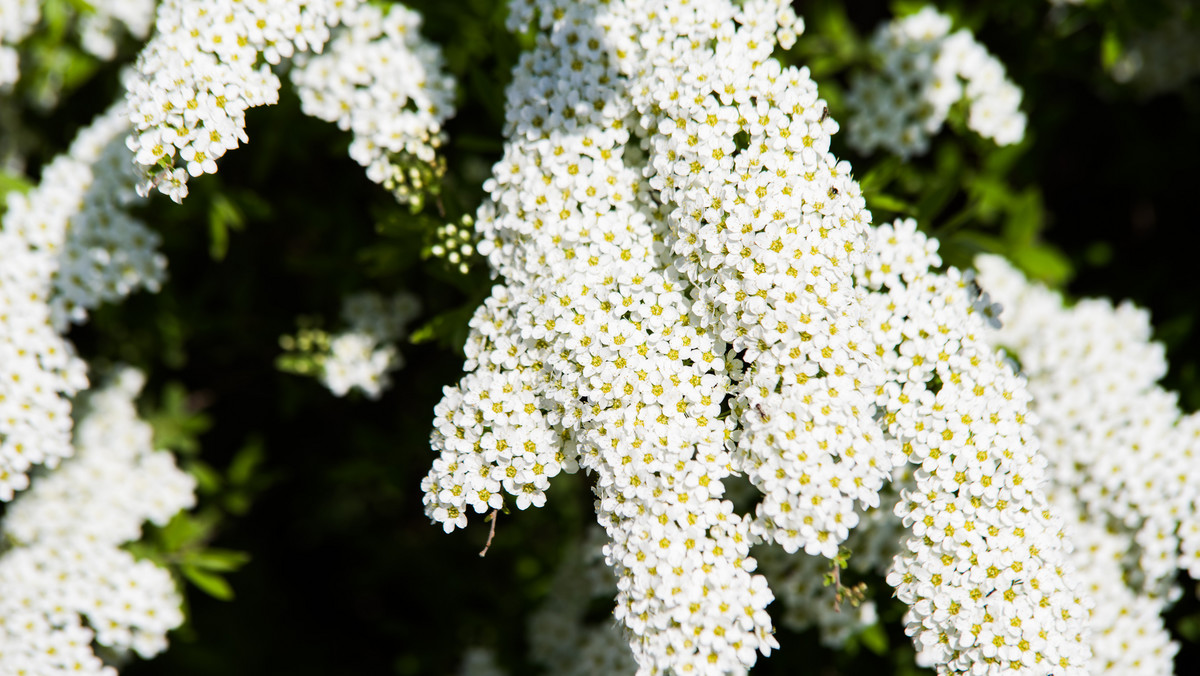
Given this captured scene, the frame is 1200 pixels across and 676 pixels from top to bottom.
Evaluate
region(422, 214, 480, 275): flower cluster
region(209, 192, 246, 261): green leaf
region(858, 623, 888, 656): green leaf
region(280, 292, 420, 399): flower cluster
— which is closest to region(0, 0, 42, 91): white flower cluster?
region(209, 192, 246, 261): green leaf

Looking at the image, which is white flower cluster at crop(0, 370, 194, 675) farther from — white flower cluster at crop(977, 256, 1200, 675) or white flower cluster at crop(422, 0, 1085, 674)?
white flower cluster at crop(977, 256, 1200, 675)

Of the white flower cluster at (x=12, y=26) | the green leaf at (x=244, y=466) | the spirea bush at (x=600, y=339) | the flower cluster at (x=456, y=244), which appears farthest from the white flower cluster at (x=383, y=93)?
the green leaf at (x=244, y=466)

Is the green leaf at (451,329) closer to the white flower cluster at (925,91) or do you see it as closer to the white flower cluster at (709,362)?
the white flower cluster at (709,362)

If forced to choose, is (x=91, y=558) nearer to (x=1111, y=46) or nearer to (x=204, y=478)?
(x=204, y=478)

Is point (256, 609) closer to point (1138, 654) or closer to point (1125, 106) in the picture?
point (1138, 654)

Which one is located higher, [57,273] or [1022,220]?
[1022,220]

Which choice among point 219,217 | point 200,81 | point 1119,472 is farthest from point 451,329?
point 1119,472

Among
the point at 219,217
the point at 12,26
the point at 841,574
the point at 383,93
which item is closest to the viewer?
the point at 383,93
